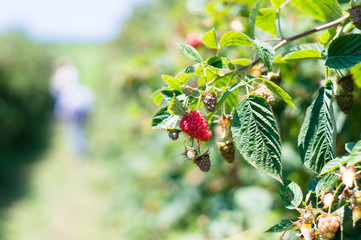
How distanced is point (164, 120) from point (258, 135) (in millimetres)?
190

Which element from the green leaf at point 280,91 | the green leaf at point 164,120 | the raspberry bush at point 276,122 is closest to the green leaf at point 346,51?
the raspberry bush at point 276,122

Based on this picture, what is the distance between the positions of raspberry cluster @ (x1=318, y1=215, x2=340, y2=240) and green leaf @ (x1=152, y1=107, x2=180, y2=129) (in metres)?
0.32

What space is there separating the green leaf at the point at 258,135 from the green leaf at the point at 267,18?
1.03ft

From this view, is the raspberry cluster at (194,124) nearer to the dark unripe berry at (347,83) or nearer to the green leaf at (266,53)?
the green leaf at (266,53)

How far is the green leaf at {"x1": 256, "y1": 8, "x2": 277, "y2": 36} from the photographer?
0.93 metres

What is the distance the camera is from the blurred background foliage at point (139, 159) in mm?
1615

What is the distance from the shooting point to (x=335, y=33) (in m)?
0.80

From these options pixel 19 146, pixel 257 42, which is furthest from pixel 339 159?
pixel 19 146

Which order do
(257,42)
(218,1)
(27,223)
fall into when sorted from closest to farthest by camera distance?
(257,42)
(218,1)
(27,223)

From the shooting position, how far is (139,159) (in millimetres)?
4012

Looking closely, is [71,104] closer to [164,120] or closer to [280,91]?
[164,120]

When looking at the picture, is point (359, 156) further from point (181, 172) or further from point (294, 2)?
point (181, 172)

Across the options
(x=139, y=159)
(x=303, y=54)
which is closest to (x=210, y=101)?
(x=303, y=54)

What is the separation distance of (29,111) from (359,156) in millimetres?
8746
